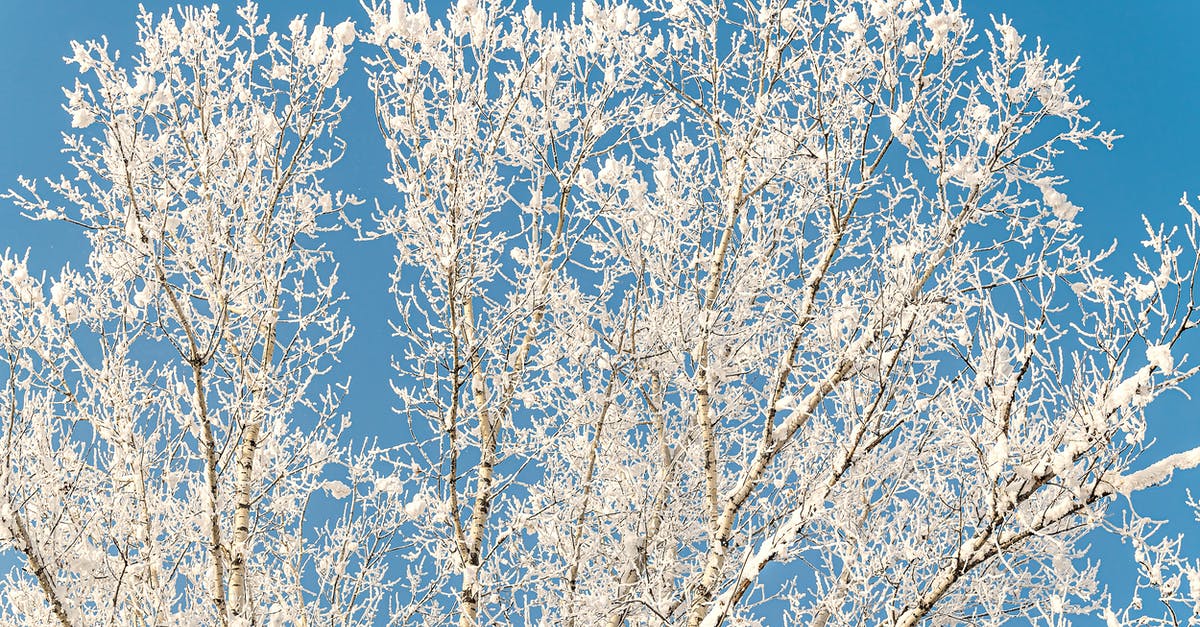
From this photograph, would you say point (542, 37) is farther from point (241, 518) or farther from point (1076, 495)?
point (1076, 495)

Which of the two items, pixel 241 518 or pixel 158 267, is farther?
pixel 241 518

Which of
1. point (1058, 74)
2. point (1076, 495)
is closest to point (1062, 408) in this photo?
point (1076, 495)

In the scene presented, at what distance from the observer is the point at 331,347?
6.16 metres

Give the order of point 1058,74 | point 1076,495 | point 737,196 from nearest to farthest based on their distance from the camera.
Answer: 1. point 1076,495
2. point 1058,74
3. point 737,196

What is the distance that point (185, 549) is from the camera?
18.0 feet

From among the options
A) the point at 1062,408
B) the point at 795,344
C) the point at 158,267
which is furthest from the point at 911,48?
the point at 158,267

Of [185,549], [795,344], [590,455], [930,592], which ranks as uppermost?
[795,344]

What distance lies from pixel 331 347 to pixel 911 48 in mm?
4227

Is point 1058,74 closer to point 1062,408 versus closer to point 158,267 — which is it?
point 1062,408

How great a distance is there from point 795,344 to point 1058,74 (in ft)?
7.47

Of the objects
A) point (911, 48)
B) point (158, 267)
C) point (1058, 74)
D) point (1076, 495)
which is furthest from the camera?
point (911, 48)

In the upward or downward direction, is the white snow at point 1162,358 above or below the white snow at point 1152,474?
above

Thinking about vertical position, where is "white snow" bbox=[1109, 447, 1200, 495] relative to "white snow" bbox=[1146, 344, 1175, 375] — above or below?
below

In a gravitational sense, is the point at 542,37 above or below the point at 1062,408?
above
